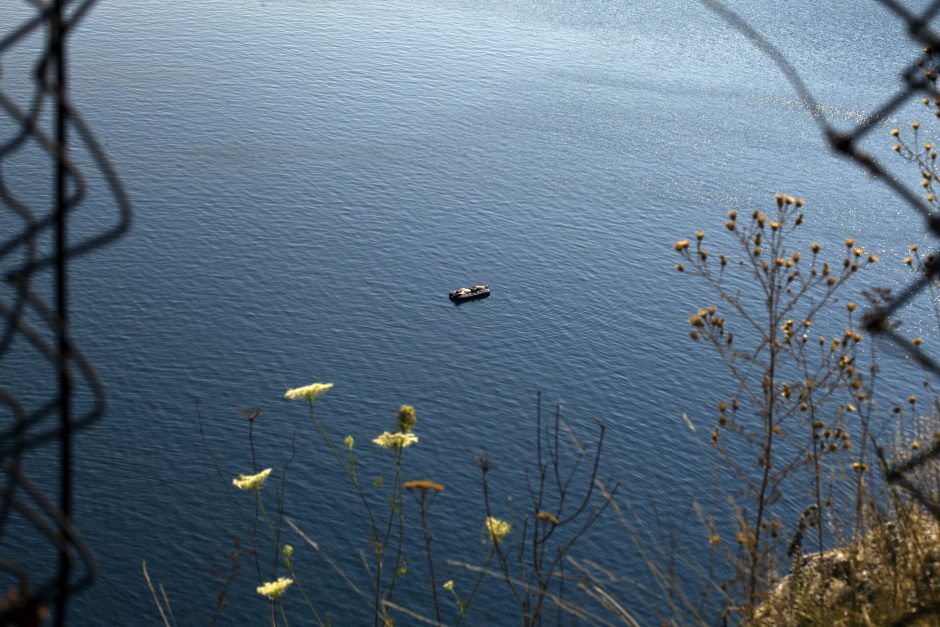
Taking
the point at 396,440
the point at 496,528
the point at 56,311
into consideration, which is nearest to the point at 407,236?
the point at 396,440

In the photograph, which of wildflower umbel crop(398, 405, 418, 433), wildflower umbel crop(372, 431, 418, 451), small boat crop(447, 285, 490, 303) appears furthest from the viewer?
small boat crop(447, 285, 490, 303)

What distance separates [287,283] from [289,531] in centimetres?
1435

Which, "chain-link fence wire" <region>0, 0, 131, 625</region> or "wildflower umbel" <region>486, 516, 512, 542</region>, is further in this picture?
"wildflower umbel" <region>486, 516, 512, 542</region>

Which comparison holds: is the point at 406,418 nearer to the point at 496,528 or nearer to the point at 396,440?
the point at 396,440

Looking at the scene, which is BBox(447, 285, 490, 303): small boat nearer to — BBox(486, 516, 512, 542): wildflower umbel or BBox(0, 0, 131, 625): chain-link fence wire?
BBox(486, 516, 512, 542): wildflower umbel

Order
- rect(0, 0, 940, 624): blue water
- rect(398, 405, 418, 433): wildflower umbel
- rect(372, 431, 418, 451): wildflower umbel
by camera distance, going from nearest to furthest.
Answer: rect(398, 405, 418, 433): wildflower umbel
rect(372, 431, 418, 451): wildflower umbel
rect(0, 0, 940, 624): blue water

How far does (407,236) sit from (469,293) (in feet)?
17.3

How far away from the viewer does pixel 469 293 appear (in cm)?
4438

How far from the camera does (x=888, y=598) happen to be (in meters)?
3.73

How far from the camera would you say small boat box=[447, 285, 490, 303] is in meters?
44.2

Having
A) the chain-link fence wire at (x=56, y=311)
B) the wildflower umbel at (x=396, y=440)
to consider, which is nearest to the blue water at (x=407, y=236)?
A: the wildflower umbel at (x=396, y=440)

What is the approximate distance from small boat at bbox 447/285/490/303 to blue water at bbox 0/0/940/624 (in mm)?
418

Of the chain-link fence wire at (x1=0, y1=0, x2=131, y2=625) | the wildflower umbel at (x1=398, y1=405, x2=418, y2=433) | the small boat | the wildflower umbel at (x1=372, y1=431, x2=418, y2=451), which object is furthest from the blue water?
the chain-link fence wire at (x1=0, y1=0, x2=131, y2=625)

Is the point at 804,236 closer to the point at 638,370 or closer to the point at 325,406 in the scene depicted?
the point at 638,370
